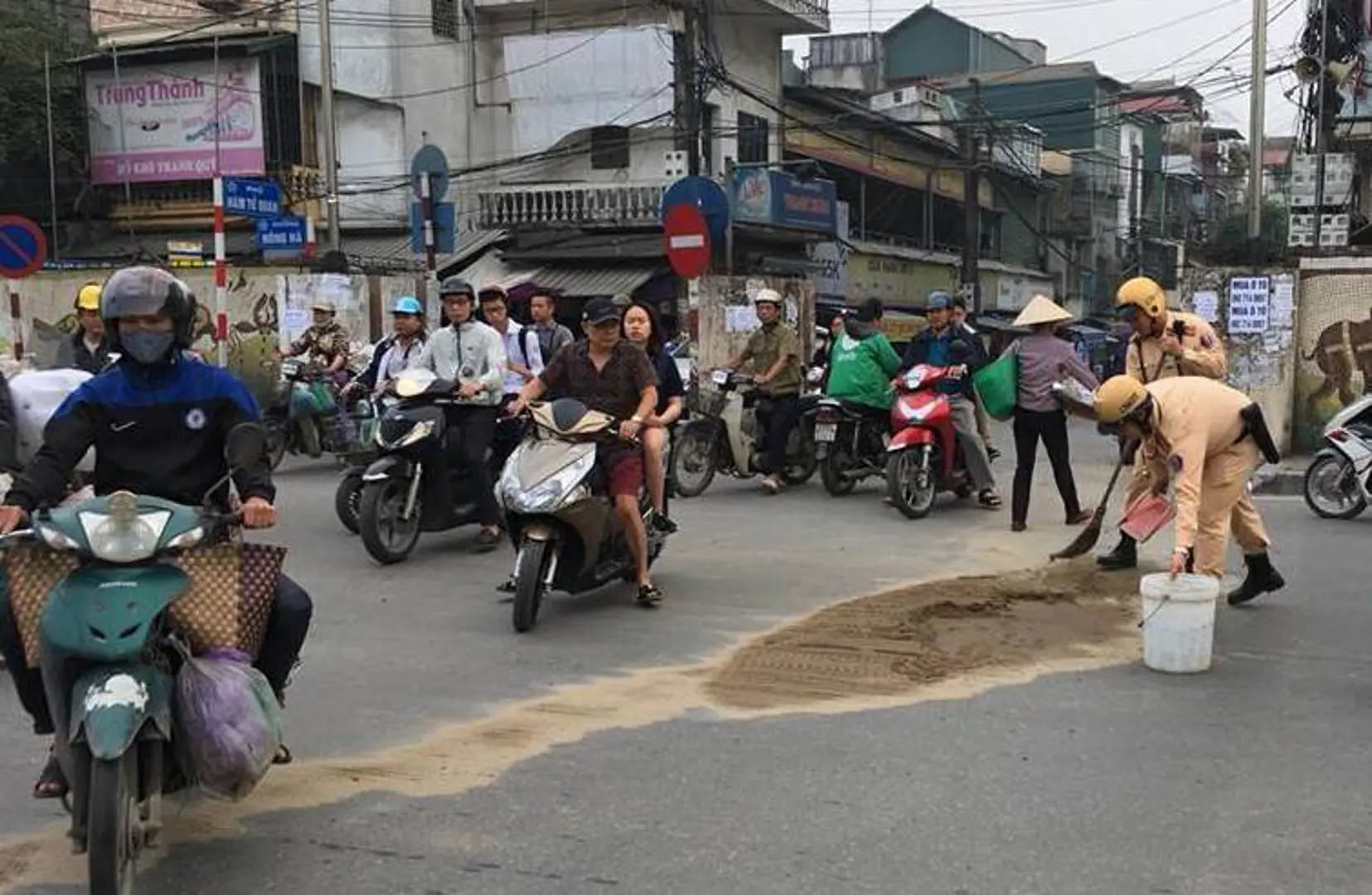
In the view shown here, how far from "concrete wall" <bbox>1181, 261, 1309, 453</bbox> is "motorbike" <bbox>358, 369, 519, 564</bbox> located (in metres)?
8.43

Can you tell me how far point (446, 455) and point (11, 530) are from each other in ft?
15.5

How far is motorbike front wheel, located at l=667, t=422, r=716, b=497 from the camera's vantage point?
35.5 feet

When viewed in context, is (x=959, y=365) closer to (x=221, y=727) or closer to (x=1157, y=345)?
(x=1157, y=345)

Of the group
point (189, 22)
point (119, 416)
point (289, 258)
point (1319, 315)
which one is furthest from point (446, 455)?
point (189, 22)

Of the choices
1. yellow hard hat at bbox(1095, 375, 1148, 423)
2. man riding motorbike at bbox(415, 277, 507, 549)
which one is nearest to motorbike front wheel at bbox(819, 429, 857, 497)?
man riding motorbike at bbox(415, 277, 507, 549)

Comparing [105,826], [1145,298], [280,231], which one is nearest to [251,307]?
[280,231]

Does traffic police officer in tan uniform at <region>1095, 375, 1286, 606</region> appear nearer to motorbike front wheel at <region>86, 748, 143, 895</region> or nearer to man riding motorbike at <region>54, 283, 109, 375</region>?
motorbike front wheel at <region>86, 748, 143, 895</region>

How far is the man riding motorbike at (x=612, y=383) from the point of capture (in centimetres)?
668

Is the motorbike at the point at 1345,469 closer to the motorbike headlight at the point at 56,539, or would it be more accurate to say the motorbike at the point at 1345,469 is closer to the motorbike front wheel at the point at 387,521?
the motorbike front wheel at the point at 387,521

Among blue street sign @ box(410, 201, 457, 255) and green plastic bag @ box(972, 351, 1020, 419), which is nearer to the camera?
green plastic bag @ box(972, 351, 1020, 419)

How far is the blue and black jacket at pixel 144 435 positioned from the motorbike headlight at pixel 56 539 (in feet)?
1.67

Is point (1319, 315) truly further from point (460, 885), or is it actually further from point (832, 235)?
point (832, 235)

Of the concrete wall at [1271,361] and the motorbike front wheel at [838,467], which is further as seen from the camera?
the concrete wall at [1271,361]

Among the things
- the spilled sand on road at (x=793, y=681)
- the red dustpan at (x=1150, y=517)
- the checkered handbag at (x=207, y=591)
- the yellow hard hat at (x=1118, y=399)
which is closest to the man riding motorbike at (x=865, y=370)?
the spilled sand on road at (x=793, y=681)
